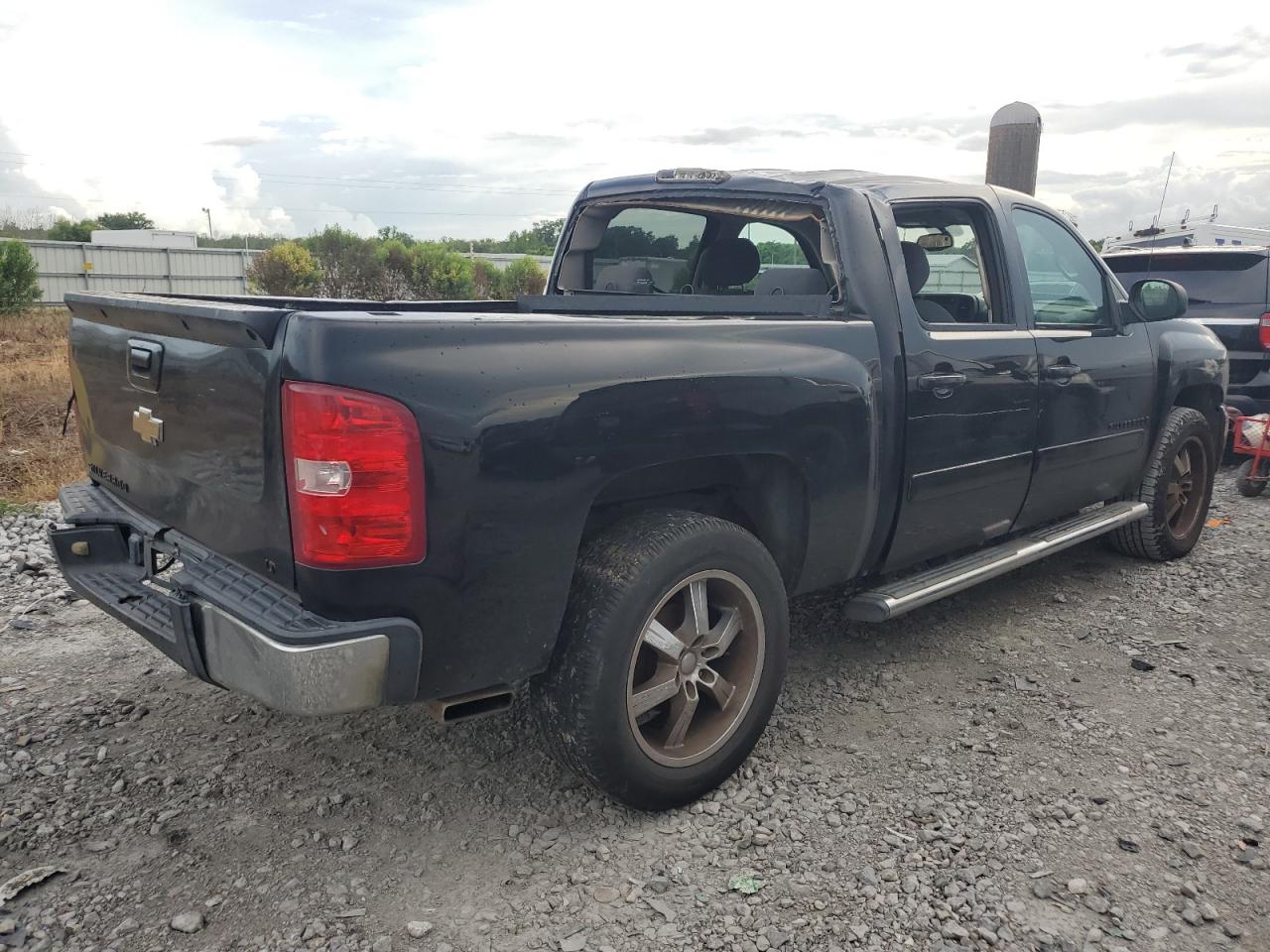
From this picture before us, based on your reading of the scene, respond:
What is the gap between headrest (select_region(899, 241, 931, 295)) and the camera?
3.78 metres

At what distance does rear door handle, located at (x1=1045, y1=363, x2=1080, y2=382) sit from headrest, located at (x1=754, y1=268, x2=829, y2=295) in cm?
115

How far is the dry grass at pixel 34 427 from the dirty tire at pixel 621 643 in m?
4.87

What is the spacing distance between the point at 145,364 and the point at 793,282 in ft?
7.29

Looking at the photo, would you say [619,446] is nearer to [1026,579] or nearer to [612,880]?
[612,880]

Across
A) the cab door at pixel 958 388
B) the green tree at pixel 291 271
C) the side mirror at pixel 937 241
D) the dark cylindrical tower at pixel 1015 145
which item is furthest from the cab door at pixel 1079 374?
the green tree at pixel 291 271

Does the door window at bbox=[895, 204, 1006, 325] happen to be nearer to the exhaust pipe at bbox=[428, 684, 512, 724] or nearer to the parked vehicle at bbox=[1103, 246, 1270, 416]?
the exhaust pipe at bbox=[428, 684, 512, 724]

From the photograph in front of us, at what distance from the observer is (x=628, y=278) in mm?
4531

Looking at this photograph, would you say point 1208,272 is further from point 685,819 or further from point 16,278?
point 16,278

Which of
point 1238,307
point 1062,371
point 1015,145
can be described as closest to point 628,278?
point 1062,371

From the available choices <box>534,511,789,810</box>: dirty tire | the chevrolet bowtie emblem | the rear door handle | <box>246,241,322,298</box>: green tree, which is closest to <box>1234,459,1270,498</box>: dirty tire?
the rear door handle

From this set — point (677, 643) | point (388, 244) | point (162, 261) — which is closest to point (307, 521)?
point (677, 643)

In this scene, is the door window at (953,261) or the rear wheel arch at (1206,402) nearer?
the door window at (953,261)

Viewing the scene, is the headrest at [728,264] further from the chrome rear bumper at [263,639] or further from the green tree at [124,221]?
the green tree at [124,221]

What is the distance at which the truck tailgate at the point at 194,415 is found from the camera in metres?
2.32
